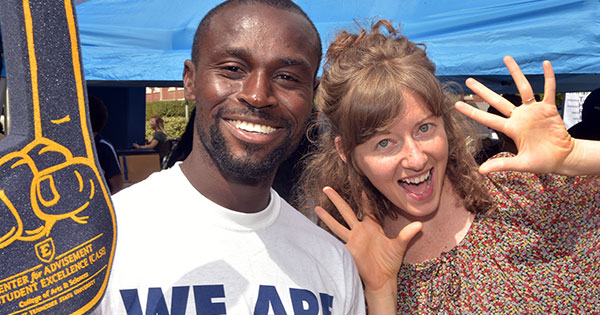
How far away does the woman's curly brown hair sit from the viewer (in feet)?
6.04

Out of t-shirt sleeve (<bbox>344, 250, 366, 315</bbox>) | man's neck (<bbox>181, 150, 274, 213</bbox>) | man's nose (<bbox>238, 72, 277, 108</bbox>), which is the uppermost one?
man's nose (<bbox>238, 72, 277, 108</bbox>)

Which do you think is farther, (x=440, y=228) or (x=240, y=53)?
(x=440, y=228)

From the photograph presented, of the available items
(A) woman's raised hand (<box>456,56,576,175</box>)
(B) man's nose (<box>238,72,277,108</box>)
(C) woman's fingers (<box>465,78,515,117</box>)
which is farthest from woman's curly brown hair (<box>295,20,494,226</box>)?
(B) man's nose (<box>238,72,277,108</box>)

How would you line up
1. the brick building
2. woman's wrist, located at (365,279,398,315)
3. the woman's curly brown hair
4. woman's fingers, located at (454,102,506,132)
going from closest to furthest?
woman's fingers, located at (454,102,506,132) → woman's wrist, located at (365,279,398,315) → the woman's curly brown hair → the brick building

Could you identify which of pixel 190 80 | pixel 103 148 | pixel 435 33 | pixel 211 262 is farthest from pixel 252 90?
pixel 103 148

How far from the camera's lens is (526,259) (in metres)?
1.72

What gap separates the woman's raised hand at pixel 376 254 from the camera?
175 centimetres

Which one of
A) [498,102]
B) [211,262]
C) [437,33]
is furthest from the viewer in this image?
[437,33]

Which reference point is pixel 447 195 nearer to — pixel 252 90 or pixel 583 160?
pixel 583 160

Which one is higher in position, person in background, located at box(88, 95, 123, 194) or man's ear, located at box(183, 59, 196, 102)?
man's ear, located at box(183, 59, 196, 102)

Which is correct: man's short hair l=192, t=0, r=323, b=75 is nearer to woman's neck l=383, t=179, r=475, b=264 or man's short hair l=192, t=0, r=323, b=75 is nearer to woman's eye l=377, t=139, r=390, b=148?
woman's eye l=377, t=139, r=390, b=148

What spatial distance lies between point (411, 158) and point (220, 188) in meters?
0.71

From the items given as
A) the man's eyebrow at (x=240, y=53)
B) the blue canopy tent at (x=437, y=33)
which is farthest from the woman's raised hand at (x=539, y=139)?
the blue canopy tent at (x=437, y=33)

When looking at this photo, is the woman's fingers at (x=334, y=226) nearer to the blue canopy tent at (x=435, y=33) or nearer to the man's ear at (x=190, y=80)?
the man's ear at (x=190, y=80)
